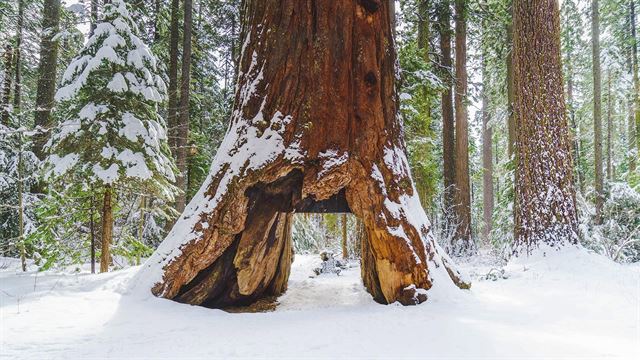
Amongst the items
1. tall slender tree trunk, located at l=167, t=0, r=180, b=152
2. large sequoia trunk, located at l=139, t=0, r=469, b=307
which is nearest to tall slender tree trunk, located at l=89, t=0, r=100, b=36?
tall slender tree trunk, located at l=167, t=0, r=180, b=152

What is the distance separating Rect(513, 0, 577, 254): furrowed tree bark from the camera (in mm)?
5781

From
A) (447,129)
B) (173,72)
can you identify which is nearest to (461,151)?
(447,129)

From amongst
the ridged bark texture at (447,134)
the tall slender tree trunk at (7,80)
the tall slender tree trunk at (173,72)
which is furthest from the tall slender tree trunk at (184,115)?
the ridged bark texture at (447,134)

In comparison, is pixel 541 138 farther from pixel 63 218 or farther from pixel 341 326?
pixel 63 218

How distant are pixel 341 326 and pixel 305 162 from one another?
72.7 inches

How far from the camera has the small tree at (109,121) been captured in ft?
19.2

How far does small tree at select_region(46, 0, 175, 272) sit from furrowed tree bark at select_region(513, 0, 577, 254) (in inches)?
229

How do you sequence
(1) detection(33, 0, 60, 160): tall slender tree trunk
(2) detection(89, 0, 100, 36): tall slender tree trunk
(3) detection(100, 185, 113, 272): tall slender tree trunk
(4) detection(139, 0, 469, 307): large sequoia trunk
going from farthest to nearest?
(1) detection(33, 0, 60, 160): tall slender tree trunk
(2) detection(89, 0, 100, 36): tall slender tree trunk
(3) detection(100, 185, 113, 272): tall slender tree trunk
(4) detection(139, 0, 469, 307): large sequoia trunk

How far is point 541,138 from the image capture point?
602 cm

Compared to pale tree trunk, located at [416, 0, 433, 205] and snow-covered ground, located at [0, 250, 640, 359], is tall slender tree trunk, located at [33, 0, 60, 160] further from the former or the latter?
pale tree trunk, located at [416, 0, 433, 205]

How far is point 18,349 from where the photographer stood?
2.39 m

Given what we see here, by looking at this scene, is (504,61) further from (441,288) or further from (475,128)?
(475,128)

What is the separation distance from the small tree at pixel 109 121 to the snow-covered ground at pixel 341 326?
6.22 feet

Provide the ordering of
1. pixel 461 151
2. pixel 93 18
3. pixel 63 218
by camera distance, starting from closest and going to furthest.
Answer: pixel 63 218
pixel 93 18
pixel 461 151
